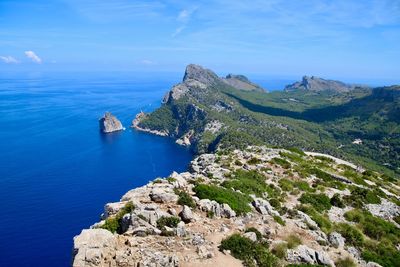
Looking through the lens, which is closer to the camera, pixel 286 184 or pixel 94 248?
pixel 94 248

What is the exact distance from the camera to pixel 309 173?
51.5 metres

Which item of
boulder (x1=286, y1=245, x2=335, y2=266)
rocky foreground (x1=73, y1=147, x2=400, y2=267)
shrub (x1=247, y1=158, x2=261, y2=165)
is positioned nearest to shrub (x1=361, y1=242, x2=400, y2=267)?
rocky foreground (x1=73, y1=147, x2=400, y2=267)

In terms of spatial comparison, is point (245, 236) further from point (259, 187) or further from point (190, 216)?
point (259, 187)

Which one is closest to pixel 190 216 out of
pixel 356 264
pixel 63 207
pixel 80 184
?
pixel 356 264

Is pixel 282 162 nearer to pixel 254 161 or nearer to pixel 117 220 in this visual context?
pixel 254 161

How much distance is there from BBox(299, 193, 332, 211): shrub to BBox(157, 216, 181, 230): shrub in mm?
19637

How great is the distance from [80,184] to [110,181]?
15.0 meters

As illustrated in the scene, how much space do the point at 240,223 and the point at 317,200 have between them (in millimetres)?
16059

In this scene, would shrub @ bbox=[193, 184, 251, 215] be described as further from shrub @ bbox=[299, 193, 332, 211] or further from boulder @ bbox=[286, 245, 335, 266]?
shrub @ bbox=[299, 193, 332, 211]

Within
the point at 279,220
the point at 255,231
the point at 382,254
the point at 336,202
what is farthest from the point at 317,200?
the point at 255,231

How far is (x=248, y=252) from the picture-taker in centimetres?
2378

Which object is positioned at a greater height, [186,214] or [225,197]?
[186,214]

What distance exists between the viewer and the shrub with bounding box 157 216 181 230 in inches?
977

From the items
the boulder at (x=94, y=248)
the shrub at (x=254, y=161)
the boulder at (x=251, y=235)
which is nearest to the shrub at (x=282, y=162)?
the shrub at (x=254, y=161)
